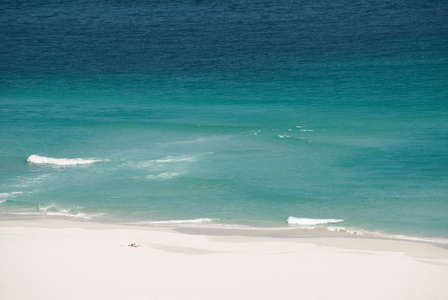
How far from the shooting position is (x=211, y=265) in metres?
17.6

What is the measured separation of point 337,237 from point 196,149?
12.5m

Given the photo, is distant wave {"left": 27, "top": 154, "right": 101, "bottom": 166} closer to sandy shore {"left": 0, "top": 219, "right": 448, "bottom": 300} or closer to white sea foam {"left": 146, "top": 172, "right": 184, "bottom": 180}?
white sea foam {"left": 146, "top": 172, "right": 184, "bottom": 180}

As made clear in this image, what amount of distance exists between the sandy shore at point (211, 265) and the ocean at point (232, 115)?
81.4 inches

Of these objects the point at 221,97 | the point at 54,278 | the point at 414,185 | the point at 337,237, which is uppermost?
the point at 221,97

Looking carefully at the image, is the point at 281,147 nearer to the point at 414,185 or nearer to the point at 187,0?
the point at 414,185

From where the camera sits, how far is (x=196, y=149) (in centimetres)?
3123

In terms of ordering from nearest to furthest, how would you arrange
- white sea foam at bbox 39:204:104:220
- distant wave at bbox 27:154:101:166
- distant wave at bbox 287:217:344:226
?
distant wave at bbox 287:217:344:226 < white sea foam at bbox 39:204:104:220 < distant wave at bbox 27:154:101:166

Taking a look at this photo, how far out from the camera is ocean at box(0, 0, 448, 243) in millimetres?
24203

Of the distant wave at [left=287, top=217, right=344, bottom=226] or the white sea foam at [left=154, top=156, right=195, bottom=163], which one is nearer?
the distant wave at [left=287, top=217, right=344, bottom=226]

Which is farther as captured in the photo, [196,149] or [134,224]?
[196,149]

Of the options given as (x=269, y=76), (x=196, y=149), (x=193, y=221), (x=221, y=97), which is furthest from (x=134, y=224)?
(x=269, y=76)

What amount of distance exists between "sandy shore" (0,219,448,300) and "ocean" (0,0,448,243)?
6.78ft

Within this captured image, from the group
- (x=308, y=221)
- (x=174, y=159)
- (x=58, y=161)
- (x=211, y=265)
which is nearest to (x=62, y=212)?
(x=58, y=161)

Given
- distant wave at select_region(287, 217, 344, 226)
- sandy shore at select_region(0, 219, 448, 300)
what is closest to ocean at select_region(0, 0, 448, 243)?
distant wave at select_region(287, 217, 344, 226)
